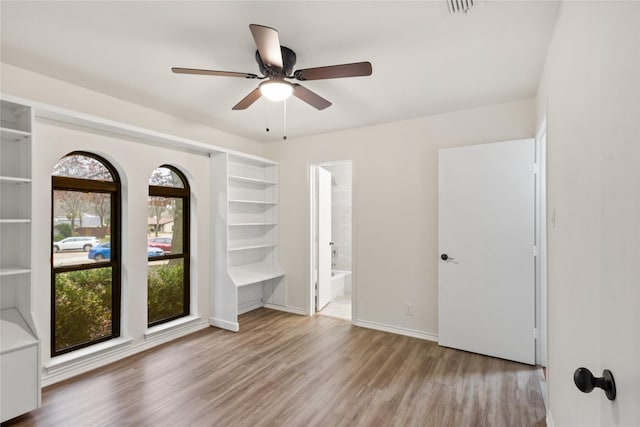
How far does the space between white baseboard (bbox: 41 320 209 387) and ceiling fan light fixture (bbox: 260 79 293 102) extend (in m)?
2.72

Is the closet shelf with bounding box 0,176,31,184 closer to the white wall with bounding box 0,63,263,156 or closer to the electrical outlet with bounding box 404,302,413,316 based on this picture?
the white wall with bounding box 0,63,263,156

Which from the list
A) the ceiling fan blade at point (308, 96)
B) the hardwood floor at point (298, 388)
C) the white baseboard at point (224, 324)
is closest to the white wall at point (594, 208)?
the hardwood floor at point (298, 388)

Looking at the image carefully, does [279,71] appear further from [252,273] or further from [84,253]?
[252,273]

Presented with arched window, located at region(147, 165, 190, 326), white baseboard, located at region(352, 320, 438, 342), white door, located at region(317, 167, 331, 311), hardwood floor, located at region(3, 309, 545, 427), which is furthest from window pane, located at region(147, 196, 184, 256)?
white baseboard, located at region(352, 320, 438, 342)

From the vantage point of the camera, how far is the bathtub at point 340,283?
17.3 ft

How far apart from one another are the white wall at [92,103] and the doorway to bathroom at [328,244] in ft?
5.13

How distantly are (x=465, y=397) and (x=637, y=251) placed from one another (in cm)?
224

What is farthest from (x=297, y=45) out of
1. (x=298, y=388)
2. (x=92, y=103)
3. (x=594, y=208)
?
(x=298, y=388)

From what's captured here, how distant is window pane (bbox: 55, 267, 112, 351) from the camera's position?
277cm

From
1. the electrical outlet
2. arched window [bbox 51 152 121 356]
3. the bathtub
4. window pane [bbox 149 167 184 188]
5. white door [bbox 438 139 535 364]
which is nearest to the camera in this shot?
arched window [bbox 51 152 121 356]

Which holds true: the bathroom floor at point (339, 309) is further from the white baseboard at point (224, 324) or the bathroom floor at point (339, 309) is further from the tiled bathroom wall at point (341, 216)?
the white baseboard at point (224, 324)

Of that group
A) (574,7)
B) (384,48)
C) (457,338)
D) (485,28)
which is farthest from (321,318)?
(574,7)

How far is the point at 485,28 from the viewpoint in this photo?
1.93 meters

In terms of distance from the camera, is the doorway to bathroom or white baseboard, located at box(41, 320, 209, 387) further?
the doorway to bathroom
